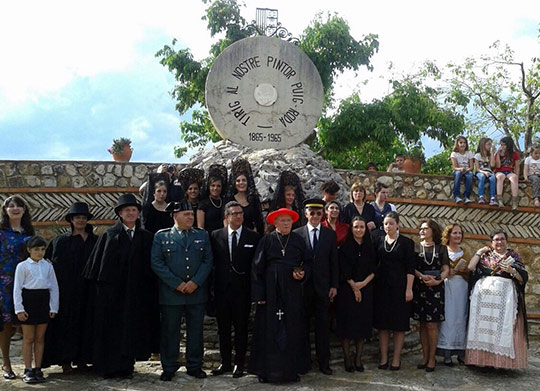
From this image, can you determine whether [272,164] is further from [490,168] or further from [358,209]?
[490,168]

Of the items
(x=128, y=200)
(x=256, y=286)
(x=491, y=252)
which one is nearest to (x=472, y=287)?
(x=491, y=252)

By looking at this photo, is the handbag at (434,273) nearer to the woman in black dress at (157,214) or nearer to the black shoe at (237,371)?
the black shoe at (237,371)

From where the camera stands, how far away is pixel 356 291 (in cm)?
555

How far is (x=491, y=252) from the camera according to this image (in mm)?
6039

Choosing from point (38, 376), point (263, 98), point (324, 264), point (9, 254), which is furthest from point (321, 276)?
point (263, 98)

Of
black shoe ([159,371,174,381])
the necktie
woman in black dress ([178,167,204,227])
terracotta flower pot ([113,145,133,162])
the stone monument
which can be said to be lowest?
black shoe ([159,371,174,381])

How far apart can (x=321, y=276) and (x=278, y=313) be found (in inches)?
21.9

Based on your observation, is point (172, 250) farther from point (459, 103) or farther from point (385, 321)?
point (459, 103)

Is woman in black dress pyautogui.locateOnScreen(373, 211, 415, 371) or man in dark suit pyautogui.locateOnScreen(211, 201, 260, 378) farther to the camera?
woman in black dress pyautogui.locateOnScreen(373, 211, 415, 371)

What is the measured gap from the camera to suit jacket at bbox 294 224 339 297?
5.38 meters

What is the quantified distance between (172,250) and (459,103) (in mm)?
11992

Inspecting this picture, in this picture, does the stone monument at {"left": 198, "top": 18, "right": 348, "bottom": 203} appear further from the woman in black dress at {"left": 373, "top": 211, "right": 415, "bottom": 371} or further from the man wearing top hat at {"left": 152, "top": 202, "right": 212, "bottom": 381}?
the man wearing top hat at {"left": 152, "top": 202, "right": 212, "bottom": 381}

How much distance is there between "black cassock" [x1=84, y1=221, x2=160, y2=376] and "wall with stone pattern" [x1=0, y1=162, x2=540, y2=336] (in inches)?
90.8

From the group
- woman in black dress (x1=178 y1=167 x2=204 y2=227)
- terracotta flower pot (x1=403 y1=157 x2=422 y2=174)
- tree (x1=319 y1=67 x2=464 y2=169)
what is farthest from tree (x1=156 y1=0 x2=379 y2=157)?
woman in black dress (x1=178 y1=167 x2=204 y2=227)
